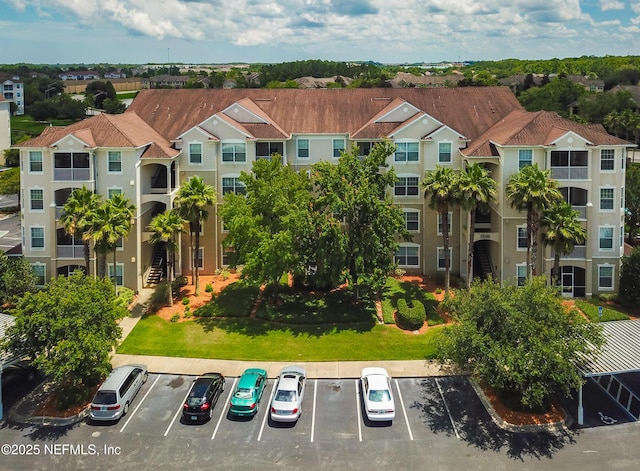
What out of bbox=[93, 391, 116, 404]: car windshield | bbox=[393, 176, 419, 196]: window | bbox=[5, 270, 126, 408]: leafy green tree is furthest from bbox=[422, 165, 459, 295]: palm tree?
bbox=[93, 391, 116, 404]: car windshield

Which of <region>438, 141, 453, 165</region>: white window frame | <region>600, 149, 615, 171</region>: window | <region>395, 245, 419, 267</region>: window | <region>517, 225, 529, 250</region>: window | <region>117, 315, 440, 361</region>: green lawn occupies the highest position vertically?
<region>438, 141, 453, 165</region>: white window frame

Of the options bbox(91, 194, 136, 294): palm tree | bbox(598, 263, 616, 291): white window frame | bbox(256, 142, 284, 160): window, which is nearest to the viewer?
bbox(91, 194, 136, 294): palm tree

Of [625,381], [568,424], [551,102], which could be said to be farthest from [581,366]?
[551,102]

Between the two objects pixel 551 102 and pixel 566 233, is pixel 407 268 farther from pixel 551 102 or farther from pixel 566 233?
pixel 551 102

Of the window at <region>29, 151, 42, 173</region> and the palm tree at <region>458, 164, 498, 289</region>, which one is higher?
the window at <region>29, 151, 42, 173</region>

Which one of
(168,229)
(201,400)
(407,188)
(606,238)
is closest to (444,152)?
(407,188)

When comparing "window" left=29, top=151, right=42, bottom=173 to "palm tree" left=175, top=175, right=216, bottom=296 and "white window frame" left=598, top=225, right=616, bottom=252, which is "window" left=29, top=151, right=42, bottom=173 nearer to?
"palm tree" left=175, top=175, right=216, bottom=296
